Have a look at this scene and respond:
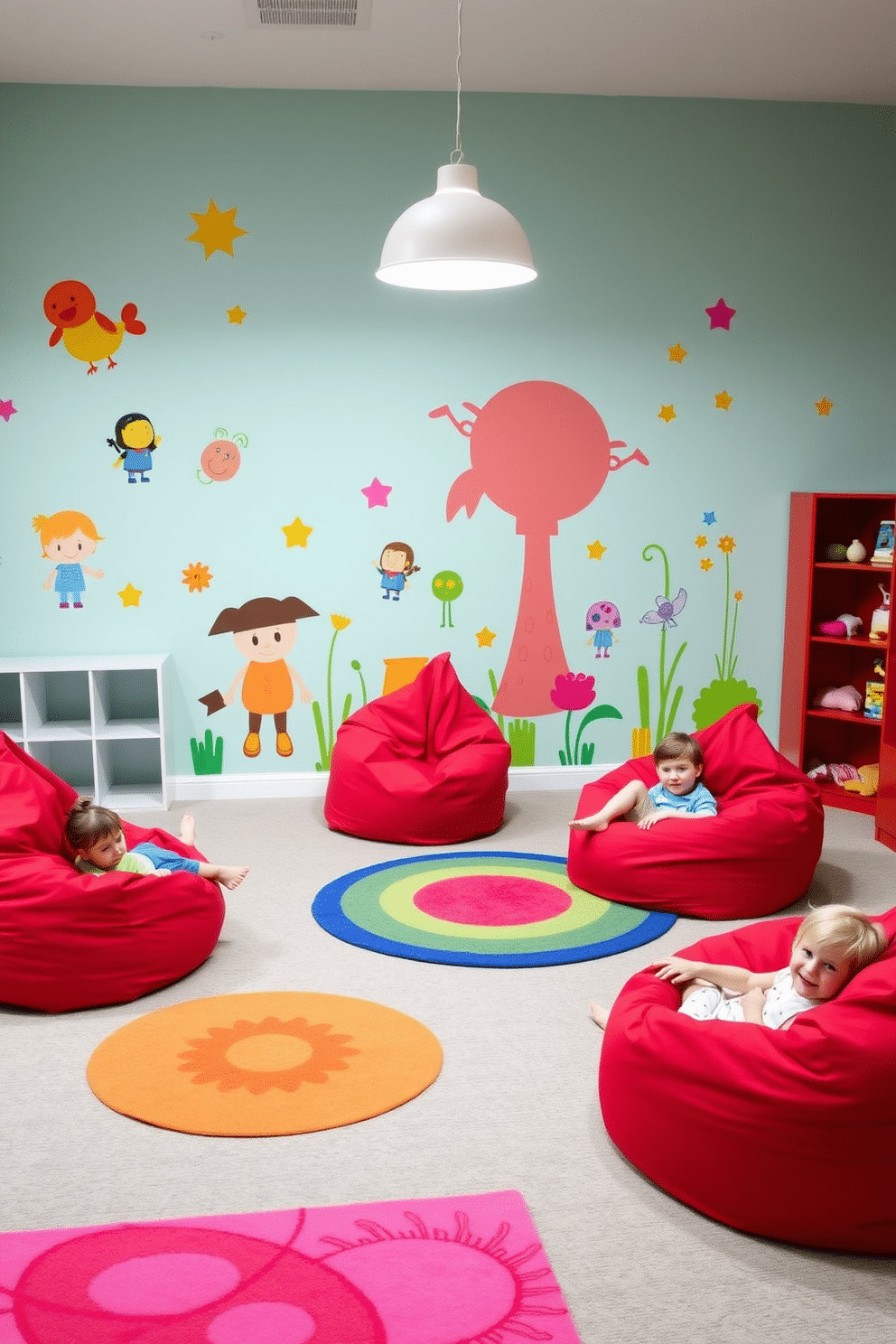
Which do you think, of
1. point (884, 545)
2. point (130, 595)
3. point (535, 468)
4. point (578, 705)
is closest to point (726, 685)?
point (578, 705)

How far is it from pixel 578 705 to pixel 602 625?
397 mm

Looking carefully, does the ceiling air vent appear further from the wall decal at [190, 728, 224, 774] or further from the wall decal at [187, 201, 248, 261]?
the wall decal at [190, 728, 224, 774]

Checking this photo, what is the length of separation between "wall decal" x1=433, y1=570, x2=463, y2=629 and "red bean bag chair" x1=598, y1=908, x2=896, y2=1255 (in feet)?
10.5

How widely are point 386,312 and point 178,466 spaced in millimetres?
1164

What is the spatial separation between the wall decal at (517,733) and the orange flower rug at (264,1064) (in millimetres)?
2417

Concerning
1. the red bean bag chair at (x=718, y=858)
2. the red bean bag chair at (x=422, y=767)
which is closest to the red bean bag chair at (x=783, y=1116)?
the red bean bag chair at (x=718, y=858)

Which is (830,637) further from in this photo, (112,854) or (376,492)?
(112,854)

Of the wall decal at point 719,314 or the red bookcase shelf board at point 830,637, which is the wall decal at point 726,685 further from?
the wall decal at point 719,314

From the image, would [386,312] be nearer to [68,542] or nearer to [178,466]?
[178,466]

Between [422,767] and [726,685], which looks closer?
[422,767]

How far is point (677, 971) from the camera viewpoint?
2.88m

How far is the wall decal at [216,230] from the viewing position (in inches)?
206

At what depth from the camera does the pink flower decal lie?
569cm

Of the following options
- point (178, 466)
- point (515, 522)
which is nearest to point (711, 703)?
point (515, 522)
